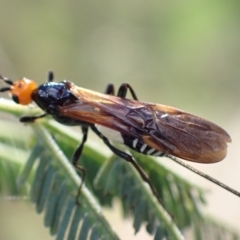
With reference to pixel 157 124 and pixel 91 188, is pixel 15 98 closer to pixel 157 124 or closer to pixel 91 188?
pixel 91 188

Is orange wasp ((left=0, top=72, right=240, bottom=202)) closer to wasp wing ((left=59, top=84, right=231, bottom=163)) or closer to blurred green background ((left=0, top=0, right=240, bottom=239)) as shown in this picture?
wasp wing ((left=59, top=84, right=231, bottom=163))

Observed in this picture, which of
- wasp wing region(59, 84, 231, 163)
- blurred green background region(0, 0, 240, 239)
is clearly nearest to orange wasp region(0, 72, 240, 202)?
wasp wing region(59, 84, 231, 163)

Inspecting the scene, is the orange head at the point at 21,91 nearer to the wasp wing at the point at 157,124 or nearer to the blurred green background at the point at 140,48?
the wasp wing at the point at 157,124

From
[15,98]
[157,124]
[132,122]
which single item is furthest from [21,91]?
[157,124]

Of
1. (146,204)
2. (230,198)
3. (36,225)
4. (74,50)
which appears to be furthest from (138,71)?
(146,204)

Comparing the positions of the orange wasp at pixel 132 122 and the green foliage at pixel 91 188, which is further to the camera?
the orange wasp at pixel 132 122

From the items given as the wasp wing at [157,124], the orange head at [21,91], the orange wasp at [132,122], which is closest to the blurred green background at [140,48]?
the orange head at [21,91]
